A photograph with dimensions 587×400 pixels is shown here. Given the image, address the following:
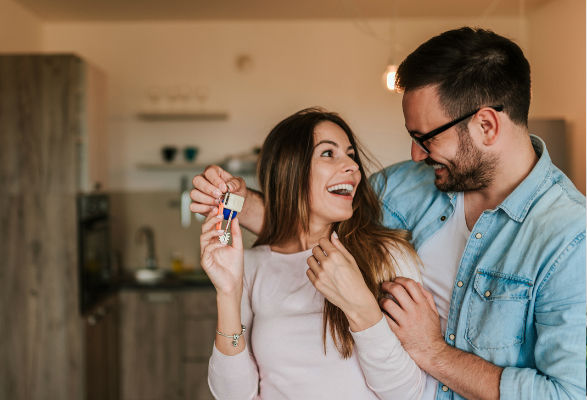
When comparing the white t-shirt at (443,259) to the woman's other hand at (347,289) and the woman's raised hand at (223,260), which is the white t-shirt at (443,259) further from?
the woman's raised hand at (223,260)

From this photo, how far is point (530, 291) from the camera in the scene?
4.01ft

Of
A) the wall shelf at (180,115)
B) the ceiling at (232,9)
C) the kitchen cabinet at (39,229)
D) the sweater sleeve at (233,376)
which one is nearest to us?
the sweater sleeve at (233,376)

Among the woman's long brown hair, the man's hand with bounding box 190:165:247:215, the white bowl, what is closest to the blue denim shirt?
the woman's long brown hair

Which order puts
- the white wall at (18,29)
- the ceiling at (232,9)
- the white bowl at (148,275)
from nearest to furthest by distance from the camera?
the white wall at (18,29) → the ceiling at (232,9) → the white bowl at (148,275)

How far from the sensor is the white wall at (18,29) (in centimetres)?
382

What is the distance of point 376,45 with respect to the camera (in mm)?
4773

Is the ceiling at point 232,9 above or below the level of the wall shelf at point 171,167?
above

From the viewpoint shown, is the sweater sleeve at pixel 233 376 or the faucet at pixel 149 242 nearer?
the sweater sleeve at pixel 233 376

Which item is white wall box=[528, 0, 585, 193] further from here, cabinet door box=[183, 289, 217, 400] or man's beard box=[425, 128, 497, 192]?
cabinet door box=[183, 289, 217, 400]

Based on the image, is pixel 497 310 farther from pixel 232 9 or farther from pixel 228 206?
pixel 232 9

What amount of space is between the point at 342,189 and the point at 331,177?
5cm

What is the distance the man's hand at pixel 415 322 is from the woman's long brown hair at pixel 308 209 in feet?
0.35

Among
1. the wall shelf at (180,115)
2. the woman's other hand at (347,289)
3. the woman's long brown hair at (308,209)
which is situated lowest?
the woman's other hand at (347,289)

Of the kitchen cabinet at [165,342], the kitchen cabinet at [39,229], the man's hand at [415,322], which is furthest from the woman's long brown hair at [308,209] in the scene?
the kitchen cabinet at [165,342]
